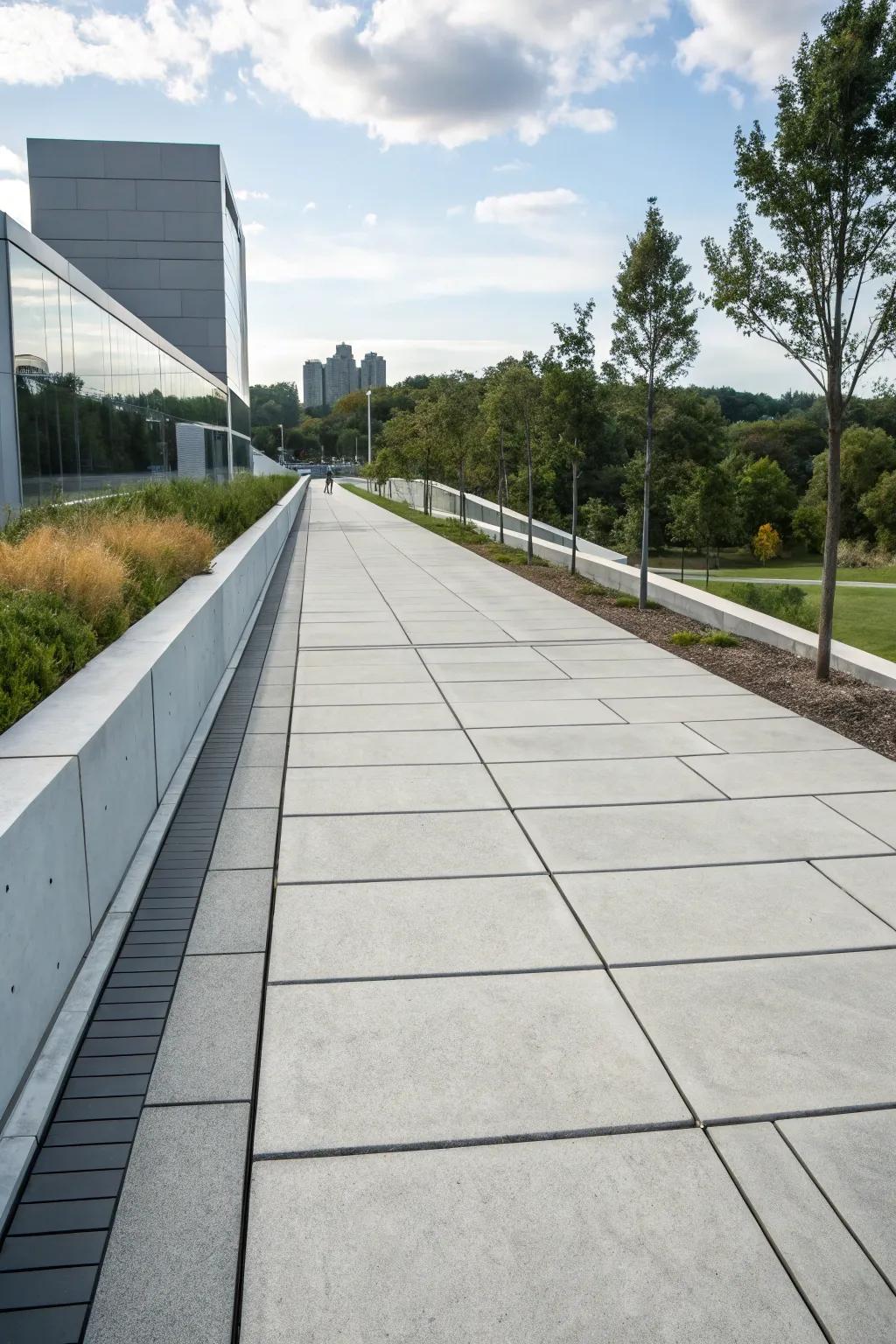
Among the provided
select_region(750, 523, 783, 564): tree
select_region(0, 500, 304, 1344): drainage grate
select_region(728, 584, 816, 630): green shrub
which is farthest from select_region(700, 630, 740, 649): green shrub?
select_region(750, 523, 783, 564): tree

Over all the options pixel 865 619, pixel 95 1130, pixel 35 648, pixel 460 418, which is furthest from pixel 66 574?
pixel 460 418

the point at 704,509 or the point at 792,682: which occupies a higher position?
the point at 704,509

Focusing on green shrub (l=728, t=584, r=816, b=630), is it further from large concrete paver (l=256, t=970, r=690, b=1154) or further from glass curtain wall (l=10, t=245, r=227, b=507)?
large concrete paver (l=256, t=970, r=690, b=1154)

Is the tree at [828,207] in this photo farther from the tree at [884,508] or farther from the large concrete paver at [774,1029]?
the tree at [884,508]

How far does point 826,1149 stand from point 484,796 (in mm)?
3691

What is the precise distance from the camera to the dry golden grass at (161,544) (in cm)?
971

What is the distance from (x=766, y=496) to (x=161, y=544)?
75999 mm

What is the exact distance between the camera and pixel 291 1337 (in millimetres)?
2678

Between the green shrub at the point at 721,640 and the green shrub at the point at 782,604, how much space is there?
232cm

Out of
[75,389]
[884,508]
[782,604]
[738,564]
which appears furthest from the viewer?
[738,564]

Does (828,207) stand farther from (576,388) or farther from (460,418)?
(460,418)

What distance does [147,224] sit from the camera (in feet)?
152

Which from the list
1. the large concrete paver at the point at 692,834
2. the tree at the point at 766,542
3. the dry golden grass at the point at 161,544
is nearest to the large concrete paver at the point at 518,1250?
the large concrete paver at the point at 692,834

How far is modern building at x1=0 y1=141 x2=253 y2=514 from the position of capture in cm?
1288
